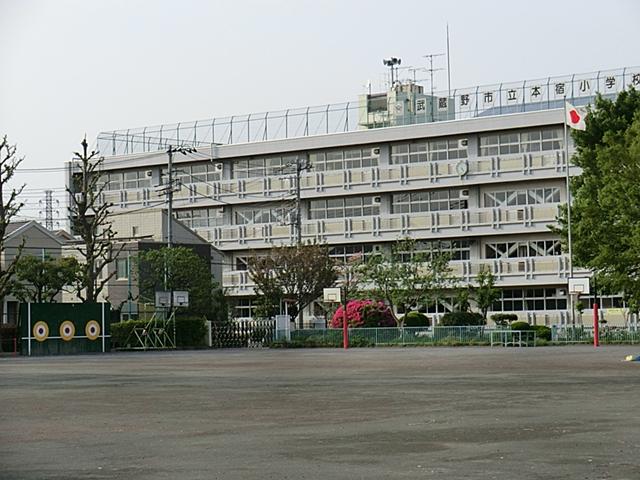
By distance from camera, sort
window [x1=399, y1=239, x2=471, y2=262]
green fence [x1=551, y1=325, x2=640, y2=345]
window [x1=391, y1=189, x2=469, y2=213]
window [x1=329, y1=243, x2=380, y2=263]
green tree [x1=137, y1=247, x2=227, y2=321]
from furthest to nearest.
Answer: window [x1=329, y1=243, x2=380, y2=263] → window [x1=391, y1=189, x2=469, y2=213] → window [x1=399, y1=239, x2=471, y2=262] → green tree [x1=137, y1=247, x2=227, y2=321] → green fence [x1=551, y1=325, x2=640, y2=345]

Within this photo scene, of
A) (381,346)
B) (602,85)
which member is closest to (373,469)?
(381,346)

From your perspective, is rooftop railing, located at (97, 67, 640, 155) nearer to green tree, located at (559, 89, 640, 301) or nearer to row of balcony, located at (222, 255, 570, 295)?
row of balcony, located at (222, 255, 570, 295)

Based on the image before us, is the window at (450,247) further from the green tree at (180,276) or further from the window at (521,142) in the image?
the green tree at (180,276)

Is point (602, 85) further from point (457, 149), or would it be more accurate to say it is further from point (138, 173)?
point (138, 173)

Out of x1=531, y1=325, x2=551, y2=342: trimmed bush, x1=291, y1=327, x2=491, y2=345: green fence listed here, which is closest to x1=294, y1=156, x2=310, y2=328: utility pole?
x1=291, y1=327, x2=491, y2=345: green fence

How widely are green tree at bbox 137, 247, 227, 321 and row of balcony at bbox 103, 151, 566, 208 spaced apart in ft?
44.9

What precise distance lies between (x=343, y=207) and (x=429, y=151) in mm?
6759

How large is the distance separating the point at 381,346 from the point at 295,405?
3516 cm

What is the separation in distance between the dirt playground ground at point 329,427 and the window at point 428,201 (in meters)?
47.3

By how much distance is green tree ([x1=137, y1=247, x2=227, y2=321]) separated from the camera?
61.8m

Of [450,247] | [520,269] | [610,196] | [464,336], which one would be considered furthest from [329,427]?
Answer: [450,247]

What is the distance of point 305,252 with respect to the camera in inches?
2468

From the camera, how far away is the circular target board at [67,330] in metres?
50.2

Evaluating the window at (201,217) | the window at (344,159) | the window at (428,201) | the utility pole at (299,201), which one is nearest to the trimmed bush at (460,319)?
the utility pole at (299,201)
